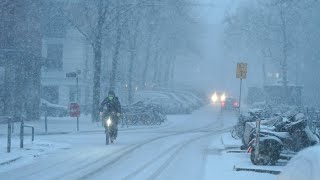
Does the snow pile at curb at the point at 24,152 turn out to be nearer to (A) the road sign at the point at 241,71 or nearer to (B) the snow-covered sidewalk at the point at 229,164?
(B) the snow-covered sidewalk at the point at 229,164

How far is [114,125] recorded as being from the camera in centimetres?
2227

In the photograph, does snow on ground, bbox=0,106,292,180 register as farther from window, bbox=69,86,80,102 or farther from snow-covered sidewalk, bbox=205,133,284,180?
window, bbox=69,86,80,102

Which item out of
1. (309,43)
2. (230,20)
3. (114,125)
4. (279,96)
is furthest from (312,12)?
(114,125)

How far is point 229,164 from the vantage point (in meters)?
16.2

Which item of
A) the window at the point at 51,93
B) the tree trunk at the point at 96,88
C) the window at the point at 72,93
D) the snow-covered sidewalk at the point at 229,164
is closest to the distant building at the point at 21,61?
the tree trunk at the point at 96,88

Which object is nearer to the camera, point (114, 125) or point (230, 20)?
point (114, 125)

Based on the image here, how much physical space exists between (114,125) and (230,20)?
224ft

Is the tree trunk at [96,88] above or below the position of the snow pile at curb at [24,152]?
above

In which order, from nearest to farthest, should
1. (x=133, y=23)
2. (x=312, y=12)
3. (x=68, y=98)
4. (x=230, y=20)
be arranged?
(x=133, y=23) → (x=68, y=98) → (x=312, y=12) → (x=230, y=20)

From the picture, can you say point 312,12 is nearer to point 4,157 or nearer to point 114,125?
point 114,125

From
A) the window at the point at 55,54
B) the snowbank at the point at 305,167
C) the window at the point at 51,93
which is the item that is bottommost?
the snowbank at the point at 305,167

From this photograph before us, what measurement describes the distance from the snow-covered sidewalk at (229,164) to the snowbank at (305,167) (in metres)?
7.26

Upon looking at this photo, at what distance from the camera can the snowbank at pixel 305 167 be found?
5.82 metres

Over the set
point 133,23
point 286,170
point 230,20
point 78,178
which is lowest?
point 78,178
